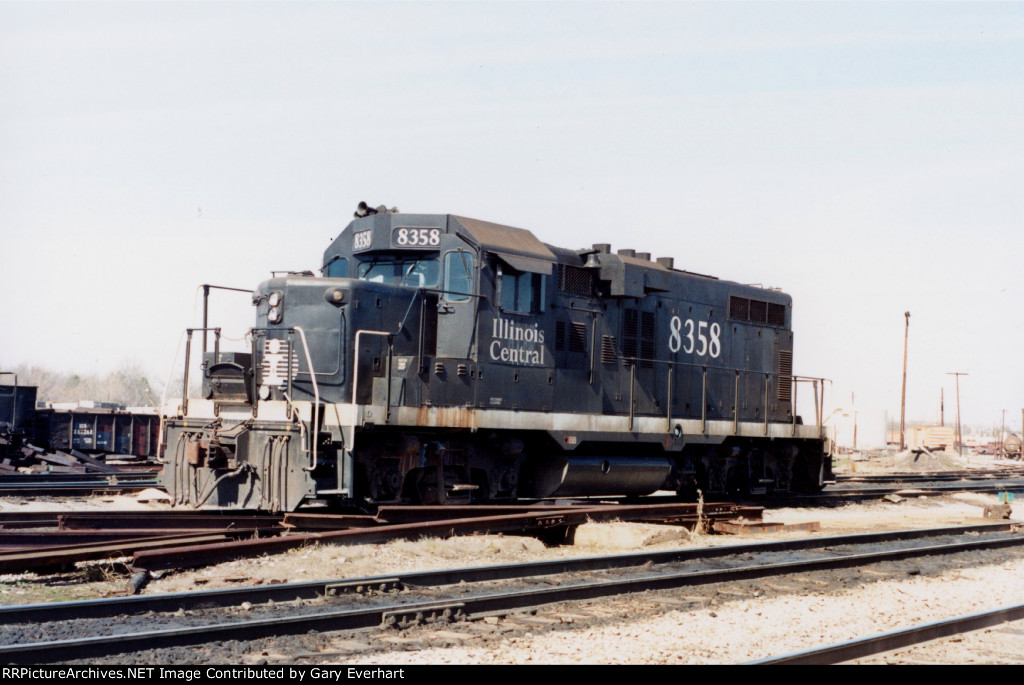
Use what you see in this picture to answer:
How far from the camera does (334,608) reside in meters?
7.13

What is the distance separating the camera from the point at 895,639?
6.61m

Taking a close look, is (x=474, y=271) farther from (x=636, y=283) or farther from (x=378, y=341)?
(x=636, y=283)

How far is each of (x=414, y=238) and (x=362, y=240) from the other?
0.71m

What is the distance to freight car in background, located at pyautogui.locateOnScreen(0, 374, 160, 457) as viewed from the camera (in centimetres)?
2311

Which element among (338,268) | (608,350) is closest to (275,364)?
(338,268)

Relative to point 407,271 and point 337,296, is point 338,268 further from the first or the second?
point 337,296

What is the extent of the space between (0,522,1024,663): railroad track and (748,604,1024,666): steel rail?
7.45ft

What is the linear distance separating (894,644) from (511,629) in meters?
2.54

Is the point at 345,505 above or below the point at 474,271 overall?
below

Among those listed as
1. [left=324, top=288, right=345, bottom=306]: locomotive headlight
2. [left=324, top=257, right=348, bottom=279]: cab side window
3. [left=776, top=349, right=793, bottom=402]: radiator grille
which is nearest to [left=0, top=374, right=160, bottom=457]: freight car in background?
[left=324, top=257, right=348, bottom=279]: cab side window

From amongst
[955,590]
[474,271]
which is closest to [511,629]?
[955,590]

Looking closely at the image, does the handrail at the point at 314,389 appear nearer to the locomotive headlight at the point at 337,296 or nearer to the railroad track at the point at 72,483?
the locomotive headlight at the point at 337,296

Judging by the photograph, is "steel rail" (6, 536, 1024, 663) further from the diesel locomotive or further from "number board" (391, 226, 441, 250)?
"number board" (391, 226, 441, 250)
